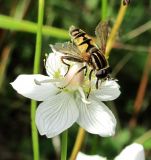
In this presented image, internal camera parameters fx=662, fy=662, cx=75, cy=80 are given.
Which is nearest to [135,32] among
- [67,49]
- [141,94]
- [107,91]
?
[141,94]

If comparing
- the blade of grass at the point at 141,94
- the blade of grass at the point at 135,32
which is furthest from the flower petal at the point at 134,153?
the blade of grass at the point at 141,94

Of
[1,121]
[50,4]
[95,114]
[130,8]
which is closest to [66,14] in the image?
[50,4]

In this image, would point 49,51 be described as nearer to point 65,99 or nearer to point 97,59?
point 65,99

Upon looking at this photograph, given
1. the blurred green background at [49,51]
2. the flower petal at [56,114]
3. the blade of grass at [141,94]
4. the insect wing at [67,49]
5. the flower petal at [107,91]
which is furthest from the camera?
the blade of grass at [141,94]

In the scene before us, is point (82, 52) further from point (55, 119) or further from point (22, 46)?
point (22, 46)

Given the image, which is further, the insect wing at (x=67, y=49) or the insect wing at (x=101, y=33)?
the insect wing at (x=101, y=33)

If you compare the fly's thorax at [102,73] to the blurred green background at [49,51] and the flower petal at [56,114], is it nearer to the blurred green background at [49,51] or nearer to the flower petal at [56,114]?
the flower petal at [56,114]
